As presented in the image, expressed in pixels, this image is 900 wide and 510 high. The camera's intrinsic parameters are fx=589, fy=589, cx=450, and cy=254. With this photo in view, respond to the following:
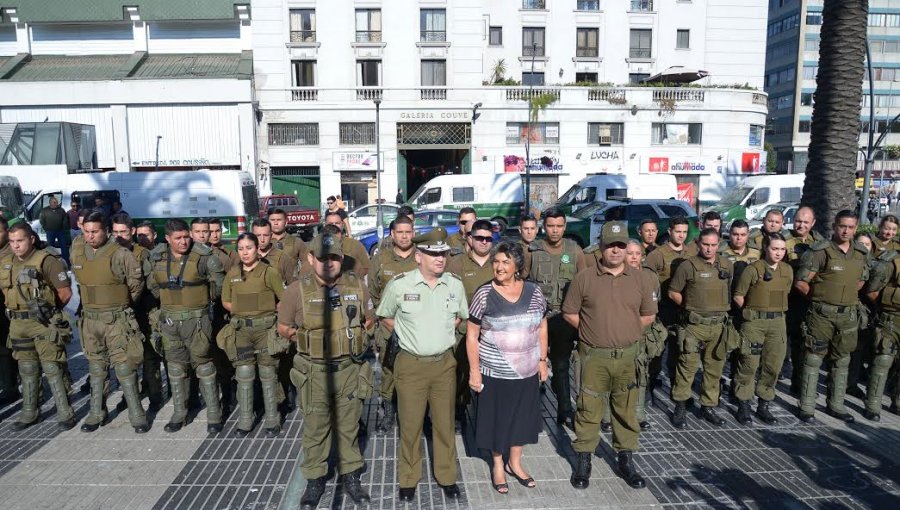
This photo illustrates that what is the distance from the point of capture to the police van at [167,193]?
1777 cm

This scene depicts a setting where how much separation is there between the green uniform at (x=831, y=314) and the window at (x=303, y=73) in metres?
29.2

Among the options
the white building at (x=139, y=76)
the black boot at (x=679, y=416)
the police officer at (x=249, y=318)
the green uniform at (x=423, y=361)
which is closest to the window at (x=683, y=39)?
the white building at (x=139, y=76)

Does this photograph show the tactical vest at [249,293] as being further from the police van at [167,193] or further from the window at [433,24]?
the window at [433,24]

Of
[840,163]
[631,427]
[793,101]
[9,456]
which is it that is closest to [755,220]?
[840,163]

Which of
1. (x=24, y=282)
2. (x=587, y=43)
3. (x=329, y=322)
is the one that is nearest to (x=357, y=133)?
(x=587, y=43)

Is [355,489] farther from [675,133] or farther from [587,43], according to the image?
[587,43]

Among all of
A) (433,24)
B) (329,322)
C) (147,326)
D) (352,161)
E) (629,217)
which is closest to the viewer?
(329,322)

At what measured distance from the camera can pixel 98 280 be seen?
5816 mm

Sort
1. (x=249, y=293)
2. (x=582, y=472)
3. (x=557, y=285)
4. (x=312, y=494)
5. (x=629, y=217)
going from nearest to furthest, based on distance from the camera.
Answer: (x=312, y=494)
(x=582, y=472)
(x=249, y=293)
(x=557, y=285)
(x=629, y=217)

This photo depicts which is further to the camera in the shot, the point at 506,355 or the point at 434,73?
the point at 434,73

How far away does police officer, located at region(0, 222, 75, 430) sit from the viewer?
587cm

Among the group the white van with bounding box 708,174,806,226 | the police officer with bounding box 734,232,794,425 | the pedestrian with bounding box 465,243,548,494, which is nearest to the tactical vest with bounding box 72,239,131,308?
the pedestrian with bounding box 465,243,548,494

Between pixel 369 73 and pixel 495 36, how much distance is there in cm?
Result: 936

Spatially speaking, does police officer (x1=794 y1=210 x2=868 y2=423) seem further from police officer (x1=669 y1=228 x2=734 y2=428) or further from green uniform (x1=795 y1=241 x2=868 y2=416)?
police officer (x1=669 y1=228 x2=734 y2=428)
